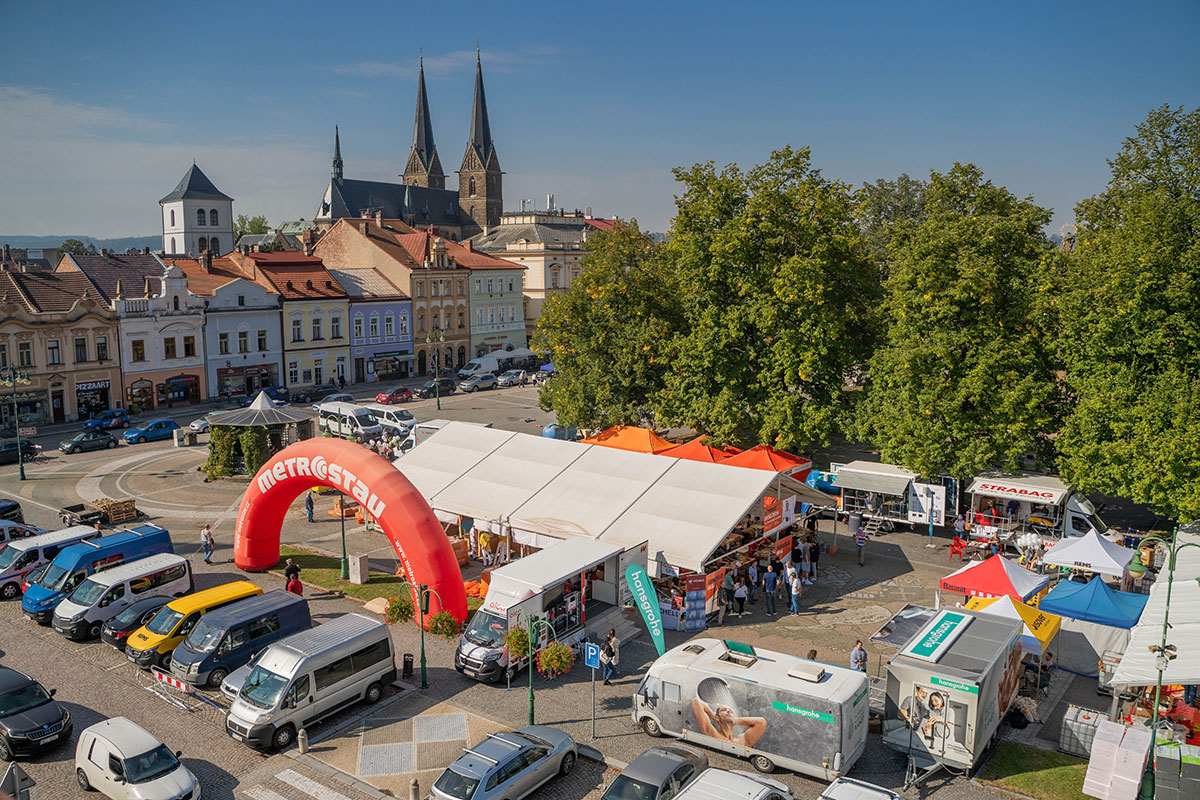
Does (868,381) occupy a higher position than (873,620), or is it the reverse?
(868,381)

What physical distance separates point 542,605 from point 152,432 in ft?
124

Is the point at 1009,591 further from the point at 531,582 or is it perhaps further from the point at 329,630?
the point at 329,630

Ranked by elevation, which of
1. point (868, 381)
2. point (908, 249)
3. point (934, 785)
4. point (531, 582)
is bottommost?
point (934, 785)

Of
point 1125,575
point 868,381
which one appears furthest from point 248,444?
point 1125,575

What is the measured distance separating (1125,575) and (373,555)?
23.5m

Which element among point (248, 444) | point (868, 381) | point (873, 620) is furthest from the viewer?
point (248, 444)

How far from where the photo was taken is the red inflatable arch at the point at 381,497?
72.7 feet

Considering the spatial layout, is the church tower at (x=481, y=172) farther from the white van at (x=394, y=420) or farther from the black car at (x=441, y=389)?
the white van at (x=394, y=420)

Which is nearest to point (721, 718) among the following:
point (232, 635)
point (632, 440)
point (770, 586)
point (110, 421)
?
point (770, 586)

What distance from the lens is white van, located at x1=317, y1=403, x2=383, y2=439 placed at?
4816cm

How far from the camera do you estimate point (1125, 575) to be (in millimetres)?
24625

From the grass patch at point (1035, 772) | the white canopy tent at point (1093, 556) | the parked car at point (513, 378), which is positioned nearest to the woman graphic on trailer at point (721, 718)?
the grass patch at point (1035, 772)

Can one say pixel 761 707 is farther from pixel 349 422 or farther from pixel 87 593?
pixel 349 422

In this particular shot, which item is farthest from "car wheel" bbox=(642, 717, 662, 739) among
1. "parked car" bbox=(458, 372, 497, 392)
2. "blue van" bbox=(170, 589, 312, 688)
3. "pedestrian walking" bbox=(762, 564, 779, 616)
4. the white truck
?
"parked car" bbox=(458, 372, 497, 392)
